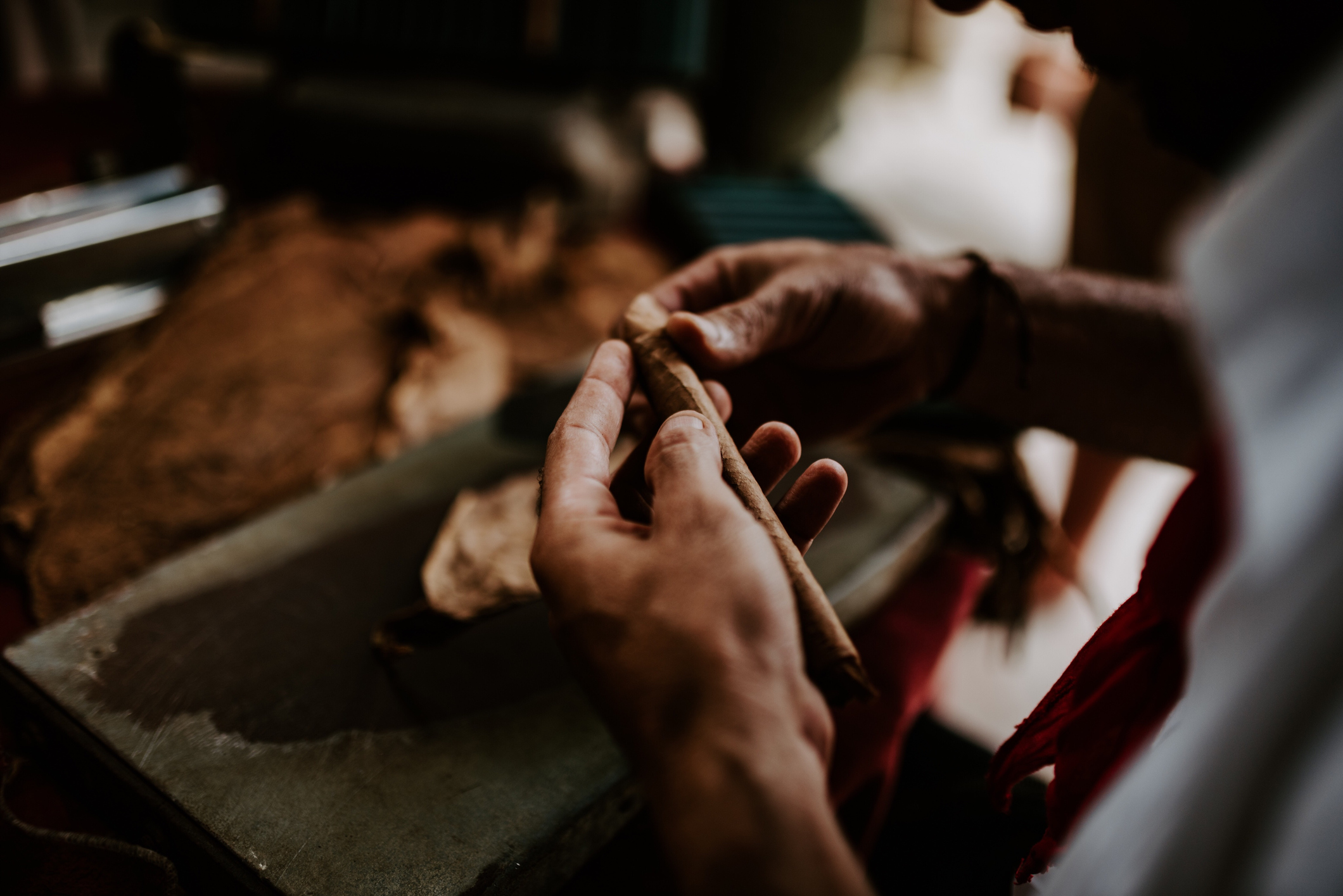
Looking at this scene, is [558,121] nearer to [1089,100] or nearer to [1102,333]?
[1089,100]

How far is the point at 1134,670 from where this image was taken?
0.60 metres

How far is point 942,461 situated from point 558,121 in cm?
116

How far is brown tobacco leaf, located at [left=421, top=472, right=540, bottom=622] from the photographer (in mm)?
807

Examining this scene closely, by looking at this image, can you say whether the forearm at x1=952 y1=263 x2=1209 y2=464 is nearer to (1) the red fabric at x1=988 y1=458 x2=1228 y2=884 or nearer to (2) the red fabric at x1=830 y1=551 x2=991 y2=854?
(2) the red fabric at x1=830 y1=551 x2=991 y2=854

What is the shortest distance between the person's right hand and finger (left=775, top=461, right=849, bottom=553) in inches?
8.3

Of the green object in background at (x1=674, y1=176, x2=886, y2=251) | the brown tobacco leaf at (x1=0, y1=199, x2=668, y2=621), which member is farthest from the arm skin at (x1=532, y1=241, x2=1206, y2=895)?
the green object in background at (x1=674, y1=176, x2=886, y2=251)

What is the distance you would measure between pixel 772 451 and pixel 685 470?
0.13 meters

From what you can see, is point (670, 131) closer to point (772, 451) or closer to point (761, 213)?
point (761, 213)

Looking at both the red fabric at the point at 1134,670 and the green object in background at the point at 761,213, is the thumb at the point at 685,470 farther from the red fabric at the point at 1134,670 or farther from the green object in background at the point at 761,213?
the green object in background at the point at 761,213

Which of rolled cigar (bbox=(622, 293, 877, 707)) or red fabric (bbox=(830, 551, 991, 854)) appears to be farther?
red fabric (bbox=(830, 551, 991, 854))

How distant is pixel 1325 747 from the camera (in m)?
0.31

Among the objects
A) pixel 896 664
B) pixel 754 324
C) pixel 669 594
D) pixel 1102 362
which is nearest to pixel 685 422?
pixel 669 594

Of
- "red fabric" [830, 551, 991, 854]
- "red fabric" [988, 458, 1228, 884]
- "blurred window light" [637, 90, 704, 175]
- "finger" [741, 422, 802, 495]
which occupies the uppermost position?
"blurred window light" [637, 90, 704, 175]

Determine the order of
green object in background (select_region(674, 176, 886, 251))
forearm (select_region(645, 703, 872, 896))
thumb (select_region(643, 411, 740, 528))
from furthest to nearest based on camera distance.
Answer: green object in background (select_region(674, 176, 886, 251)) → thumb (select_region(643, 411, 740, 528)) → forearm (select_region(645, 703, 872, 896))
